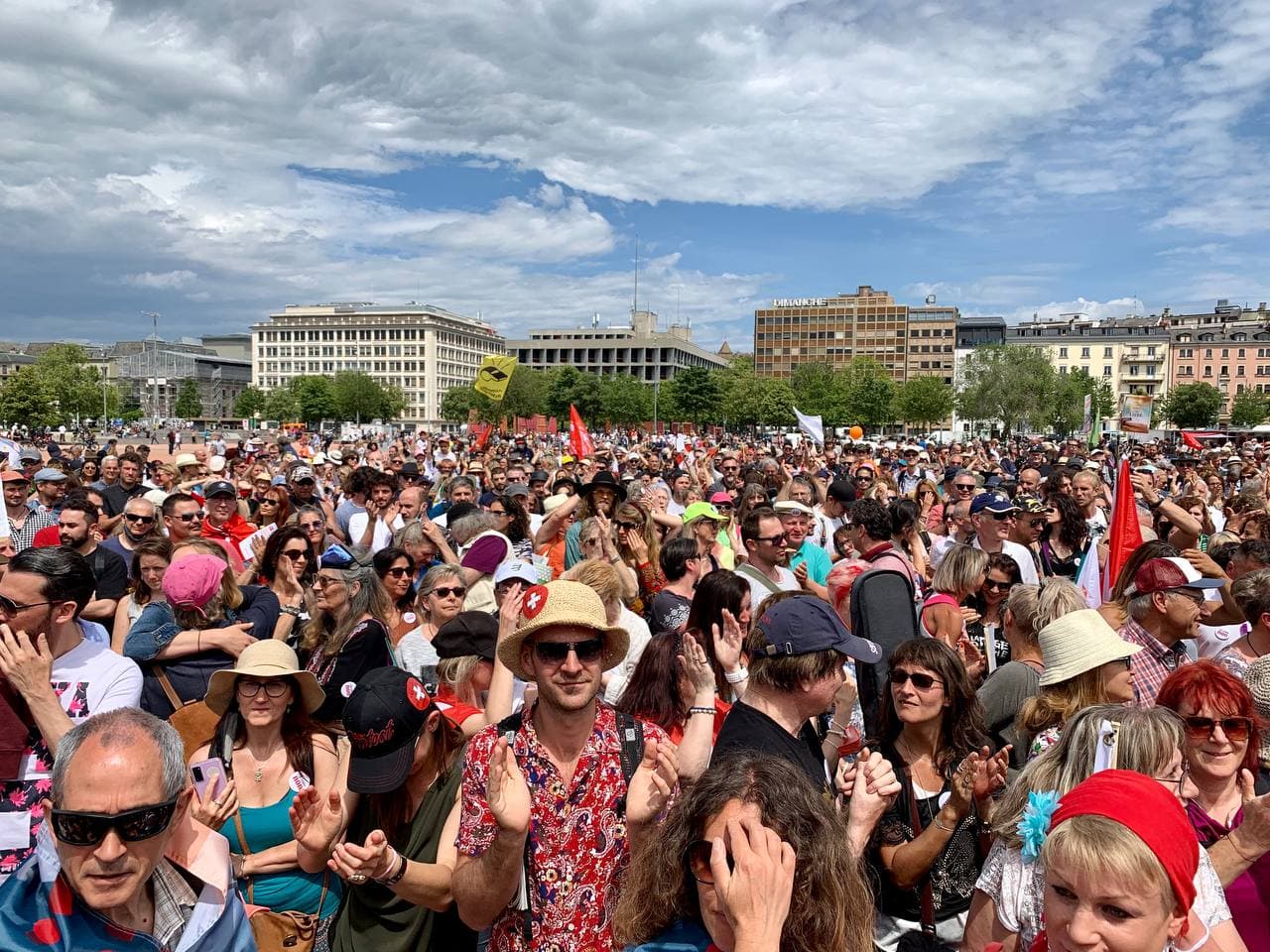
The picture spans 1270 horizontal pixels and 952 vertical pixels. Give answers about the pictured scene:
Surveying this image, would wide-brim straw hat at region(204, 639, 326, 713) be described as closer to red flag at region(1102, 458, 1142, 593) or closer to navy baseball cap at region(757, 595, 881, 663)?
navy baseball cap at region(757, 595, 881, 663)

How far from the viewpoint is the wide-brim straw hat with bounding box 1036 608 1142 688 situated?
12.1ft

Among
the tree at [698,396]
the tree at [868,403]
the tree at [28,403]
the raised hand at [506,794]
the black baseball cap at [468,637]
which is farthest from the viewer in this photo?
the tree at [868,403]

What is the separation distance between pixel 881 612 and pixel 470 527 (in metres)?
3.98

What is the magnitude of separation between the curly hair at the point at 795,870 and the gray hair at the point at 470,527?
19.4 ft

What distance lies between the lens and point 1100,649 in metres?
3.71

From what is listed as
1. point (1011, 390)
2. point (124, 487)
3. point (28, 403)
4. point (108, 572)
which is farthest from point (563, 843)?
point (1011, 390)

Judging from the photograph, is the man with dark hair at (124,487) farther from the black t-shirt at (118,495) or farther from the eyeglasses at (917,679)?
the eyeglasses at (917,679)

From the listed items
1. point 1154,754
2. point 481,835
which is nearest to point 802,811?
point 481,835

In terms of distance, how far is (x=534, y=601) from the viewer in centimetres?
288

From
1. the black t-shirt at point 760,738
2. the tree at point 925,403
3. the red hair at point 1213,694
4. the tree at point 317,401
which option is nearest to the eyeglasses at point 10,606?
the black t-shirt at point 760,738

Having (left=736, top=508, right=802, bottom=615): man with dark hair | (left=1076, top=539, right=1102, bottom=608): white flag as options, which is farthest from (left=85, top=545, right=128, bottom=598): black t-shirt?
(left=1076, top=539, right=1102, bottom=608): white flag

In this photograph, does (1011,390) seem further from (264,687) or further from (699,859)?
(699,859)

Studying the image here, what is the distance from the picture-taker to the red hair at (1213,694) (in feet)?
10.2

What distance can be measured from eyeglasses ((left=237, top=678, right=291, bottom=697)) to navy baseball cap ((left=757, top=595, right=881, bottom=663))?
186 centimetres
